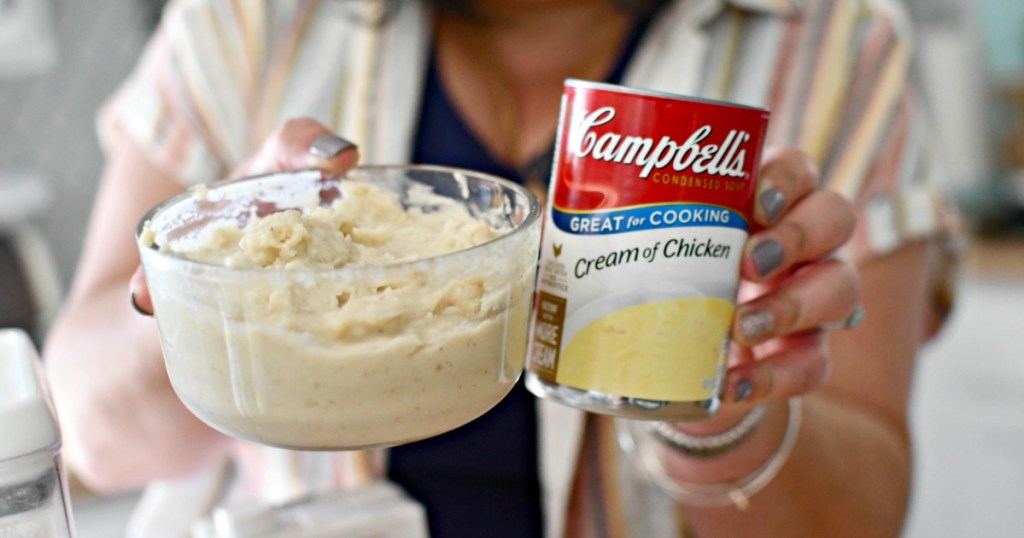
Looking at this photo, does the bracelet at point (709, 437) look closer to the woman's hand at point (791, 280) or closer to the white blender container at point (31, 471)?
the woman's hand at point (791, 280)

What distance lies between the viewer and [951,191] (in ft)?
6.32

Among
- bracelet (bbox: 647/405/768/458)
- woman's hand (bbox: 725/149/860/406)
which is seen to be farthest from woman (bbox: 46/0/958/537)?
woman's hand (bbox: 725/149/860/406)

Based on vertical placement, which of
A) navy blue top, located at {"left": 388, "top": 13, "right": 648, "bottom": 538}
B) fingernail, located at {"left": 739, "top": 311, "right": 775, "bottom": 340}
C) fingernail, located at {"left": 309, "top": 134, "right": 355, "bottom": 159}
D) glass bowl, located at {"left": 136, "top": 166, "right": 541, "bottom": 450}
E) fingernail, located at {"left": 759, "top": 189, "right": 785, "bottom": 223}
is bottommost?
navy blue top, located at {"left": 388, "top": 13, "right": 648, "bottom": 538}

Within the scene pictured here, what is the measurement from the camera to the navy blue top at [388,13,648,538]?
0.96m

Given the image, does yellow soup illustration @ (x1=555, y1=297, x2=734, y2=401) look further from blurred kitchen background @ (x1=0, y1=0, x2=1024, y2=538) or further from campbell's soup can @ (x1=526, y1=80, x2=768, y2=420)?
blurred kitchen background @ (x1=0, y1=0, x2=1024, y2=538)

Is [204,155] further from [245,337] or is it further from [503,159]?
[245,337]

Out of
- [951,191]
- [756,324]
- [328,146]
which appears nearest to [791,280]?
[756,324]

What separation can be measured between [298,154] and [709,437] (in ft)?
1.31

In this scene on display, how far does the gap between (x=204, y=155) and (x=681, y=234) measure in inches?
25.5

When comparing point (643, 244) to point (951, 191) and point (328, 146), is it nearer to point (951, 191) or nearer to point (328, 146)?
point (328, 146)

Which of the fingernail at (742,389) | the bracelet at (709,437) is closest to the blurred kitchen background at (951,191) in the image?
the bracelet at (709,437)

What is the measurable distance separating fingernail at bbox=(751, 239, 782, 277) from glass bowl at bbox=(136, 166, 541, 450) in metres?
0.15

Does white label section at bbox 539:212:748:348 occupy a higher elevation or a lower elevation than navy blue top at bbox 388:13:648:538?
higher

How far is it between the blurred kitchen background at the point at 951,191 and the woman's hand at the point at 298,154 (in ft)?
3.19
